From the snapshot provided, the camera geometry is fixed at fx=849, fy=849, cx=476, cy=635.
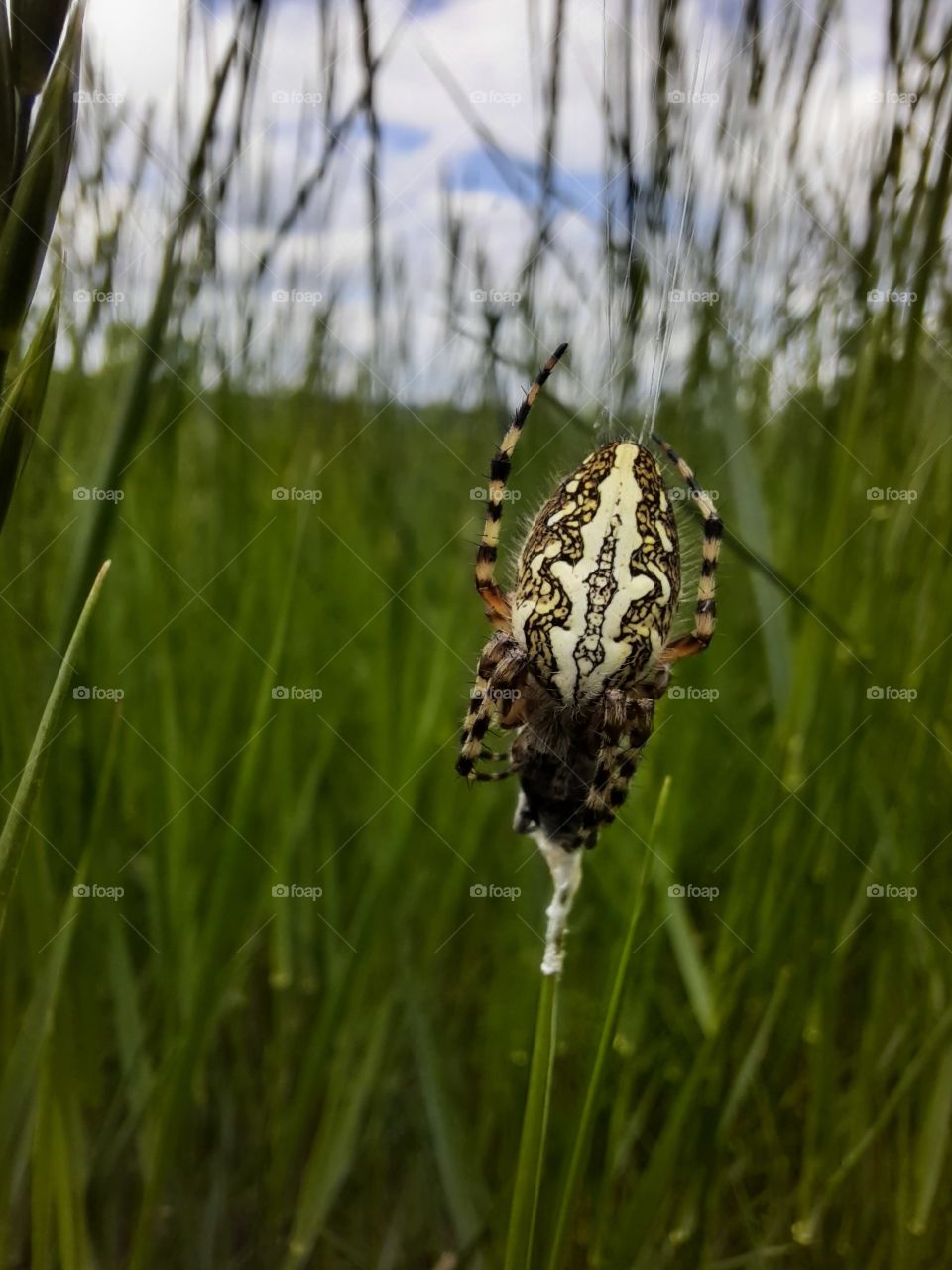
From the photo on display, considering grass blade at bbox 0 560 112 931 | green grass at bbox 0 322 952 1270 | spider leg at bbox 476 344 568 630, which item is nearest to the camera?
grass blade at bbox 0 560 112 931

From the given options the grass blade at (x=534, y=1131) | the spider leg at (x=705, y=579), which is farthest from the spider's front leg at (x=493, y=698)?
the grass blade at (x=534, y=1131)

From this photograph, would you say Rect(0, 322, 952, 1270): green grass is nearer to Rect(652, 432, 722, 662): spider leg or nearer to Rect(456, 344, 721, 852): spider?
Rect(652, 432, 722, 662): spider leg

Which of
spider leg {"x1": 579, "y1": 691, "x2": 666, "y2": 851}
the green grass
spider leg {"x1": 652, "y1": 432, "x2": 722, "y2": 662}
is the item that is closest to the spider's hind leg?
spider leg {"x1": 579, "y1": 691, "x2": 666, "y2": 851}

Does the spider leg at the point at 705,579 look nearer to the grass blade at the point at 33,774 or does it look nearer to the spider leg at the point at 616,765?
the spider leg at the point at 616,765

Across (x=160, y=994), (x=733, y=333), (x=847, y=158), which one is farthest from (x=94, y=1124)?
(x=847, y=158)

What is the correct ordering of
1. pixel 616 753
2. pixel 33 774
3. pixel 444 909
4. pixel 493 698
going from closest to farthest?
pixel 33 774
pixel 616 753
pixel 493 698
pixel 444 909

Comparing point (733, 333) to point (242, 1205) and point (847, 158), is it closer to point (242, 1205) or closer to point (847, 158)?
point (847, 158)

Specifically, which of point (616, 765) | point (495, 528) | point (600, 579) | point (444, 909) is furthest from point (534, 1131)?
point (444, 909)

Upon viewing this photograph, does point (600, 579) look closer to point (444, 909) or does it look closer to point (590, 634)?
point (590, 634)
